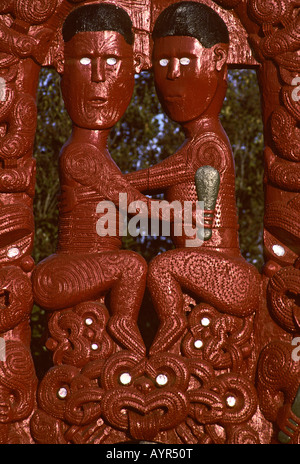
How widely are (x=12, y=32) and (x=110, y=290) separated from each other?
49.4 inches

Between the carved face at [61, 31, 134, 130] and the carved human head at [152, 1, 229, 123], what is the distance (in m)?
0.17

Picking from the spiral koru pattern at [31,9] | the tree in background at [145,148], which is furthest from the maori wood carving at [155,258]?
the tree in background at [145,148]

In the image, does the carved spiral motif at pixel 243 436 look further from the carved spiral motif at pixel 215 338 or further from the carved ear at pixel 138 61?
the carved ear at pixel 138 61

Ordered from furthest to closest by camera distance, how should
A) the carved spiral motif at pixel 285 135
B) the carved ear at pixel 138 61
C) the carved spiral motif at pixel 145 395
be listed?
the carved ear at pixel 138 61 → the carved spiral motif at pixel 285 135 → the carved spiral motif at pixel 145 395

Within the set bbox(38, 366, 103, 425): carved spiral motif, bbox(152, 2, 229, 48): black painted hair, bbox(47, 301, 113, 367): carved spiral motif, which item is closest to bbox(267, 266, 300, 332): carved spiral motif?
bbox(47, 301, 113, 367): carved spiral motif

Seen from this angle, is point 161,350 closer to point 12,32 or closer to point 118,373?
point 118,373

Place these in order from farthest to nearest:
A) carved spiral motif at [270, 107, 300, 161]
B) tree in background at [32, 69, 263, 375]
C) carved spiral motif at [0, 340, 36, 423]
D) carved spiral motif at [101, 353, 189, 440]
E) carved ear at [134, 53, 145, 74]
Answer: tree in background at [32, 69, 263, 375] < carved ear at [134, 53, 145, 74] < carved spiral motif at [270, 107, 300, 161] < carved spiral motif at [0, 340, 36, 423] < carved spiral motif at [101, 353, 189, 440]

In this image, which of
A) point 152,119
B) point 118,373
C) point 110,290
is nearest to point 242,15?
point 110,290

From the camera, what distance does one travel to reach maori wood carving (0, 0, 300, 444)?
3646 mm

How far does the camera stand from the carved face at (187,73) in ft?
12.7

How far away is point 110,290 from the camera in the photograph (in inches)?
149

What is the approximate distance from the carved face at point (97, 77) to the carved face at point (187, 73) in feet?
0.55

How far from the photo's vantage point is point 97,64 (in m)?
3.87

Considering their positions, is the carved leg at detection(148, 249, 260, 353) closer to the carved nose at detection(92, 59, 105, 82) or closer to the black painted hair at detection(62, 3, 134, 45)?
the carved nose at detection(92, 59, 105, 82)
